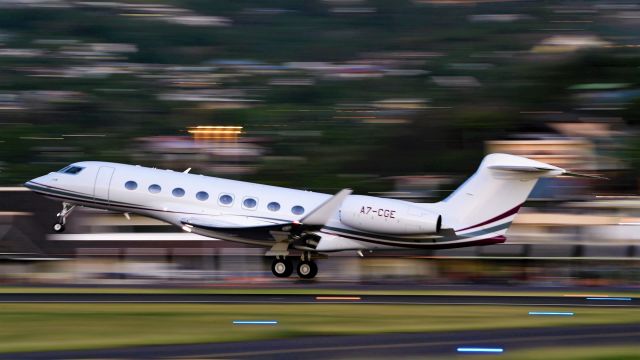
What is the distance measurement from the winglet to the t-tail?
3357 mm

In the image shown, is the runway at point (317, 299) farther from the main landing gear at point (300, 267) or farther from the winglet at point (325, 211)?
the main landing gear at point (300, 267)

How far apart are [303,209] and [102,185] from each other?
5693mm

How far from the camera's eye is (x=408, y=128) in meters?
77.1

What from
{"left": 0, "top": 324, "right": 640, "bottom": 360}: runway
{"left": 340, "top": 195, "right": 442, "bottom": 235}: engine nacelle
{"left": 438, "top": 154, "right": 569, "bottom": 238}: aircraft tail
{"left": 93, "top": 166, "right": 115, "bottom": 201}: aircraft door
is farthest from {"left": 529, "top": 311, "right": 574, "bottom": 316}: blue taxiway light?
{"left": 93, "top": 166, "right": 115, "bottom": 201}: aircraft door

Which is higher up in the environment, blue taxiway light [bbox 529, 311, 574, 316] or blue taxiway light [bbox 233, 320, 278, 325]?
blue taxiway light [bbox 233, 320, 278, 325]

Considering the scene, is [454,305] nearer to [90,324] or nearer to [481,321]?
[481,321]

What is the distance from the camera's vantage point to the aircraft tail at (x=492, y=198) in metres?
26.6

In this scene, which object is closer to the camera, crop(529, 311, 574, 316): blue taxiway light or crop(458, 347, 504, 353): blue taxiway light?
crop(458, 347, 504, 353): blue taxiway light

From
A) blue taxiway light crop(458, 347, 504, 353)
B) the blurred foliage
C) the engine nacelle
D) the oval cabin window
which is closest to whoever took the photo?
blue taxiway light crop(458, 347, 504, 353)

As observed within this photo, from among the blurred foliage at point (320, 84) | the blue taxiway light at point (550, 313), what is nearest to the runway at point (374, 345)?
the blue taxiway light at point (550, 313)

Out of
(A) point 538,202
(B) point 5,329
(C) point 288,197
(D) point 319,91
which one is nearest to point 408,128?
(D) point 319,91

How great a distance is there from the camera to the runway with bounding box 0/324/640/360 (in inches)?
562

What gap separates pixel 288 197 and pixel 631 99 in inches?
2021

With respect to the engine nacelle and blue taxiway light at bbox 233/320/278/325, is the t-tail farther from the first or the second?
blue taxiway light at bbox 233/320/278/325
